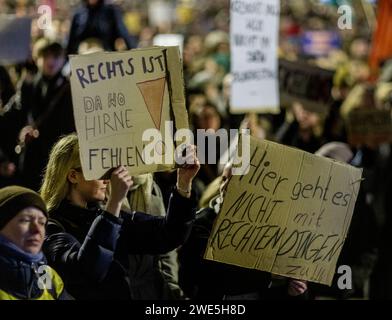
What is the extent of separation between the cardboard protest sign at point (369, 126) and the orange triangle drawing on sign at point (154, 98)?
430cm

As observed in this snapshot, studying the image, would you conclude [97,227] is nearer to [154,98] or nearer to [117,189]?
[117,189]

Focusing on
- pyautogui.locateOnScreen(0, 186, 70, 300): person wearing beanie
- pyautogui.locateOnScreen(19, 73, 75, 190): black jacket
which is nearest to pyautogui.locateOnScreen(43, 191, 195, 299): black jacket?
pyautogui.locateOnScreen(0, 186, 70, 300): person wearing beanie

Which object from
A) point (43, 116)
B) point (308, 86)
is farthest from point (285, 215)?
point (308, 86)

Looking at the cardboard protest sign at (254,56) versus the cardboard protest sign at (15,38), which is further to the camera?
the cardboard protest sign at (254,56)

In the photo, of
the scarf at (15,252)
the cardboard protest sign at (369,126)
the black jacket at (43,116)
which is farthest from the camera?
the cardboard protest sign at (369,126)

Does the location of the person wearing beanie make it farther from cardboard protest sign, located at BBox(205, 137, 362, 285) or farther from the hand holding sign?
cardboard protest sign, located at BBox(205, 137, 362, 285)

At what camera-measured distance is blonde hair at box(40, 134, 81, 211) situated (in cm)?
584

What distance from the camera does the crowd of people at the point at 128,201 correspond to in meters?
5.48

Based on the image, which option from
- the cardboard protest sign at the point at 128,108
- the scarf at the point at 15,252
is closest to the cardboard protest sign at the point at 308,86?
the cardboard protest sign at the point at 128,108

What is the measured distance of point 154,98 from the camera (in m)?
6.09

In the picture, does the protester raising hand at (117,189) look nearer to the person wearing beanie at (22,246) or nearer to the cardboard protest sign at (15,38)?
the person wearing beanie at (22,246)

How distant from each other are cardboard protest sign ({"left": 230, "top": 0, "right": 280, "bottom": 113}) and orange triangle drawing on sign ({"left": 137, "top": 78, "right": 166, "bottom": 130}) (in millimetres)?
3862

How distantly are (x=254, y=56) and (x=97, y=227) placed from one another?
193 inches
